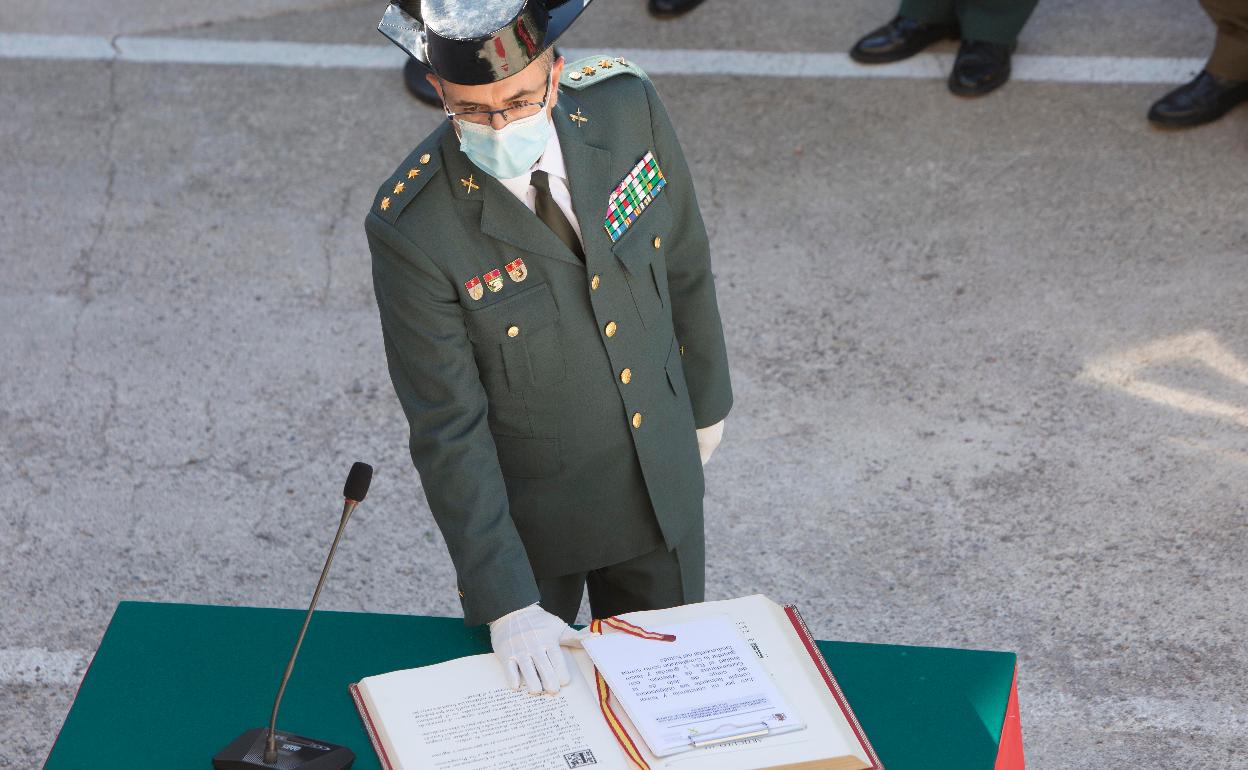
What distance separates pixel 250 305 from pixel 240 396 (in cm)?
44

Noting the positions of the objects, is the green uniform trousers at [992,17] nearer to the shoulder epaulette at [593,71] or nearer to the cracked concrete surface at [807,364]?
the cracked concrete surface at [807,364]

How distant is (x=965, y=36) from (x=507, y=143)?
3.71m

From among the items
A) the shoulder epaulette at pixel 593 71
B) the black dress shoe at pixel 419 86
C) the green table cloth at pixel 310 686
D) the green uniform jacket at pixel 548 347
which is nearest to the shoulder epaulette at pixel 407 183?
the green uniform jacket at pixel 548 347

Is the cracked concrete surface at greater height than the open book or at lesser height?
lesser

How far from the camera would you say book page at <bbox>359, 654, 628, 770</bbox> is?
73.8 inches

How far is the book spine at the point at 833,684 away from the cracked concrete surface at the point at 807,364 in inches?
47.1

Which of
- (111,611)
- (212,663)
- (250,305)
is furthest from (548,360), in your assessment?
(250,305)

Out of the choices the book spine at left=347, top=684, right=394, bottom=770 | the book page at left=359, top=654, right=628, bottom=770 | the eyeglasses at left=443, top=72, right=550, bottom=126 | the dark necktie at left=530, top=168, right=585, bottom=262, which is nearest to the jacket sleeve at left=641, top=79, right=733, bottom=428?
the dark necktie at left=530, top=168, right=585, bottom=262

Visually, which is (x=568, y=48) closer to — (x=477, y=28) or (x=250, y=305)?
(x=250, y=305)

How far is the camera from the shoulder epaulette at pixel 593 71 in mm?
2213

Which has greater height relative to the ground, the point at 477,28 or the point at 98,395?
the point at 477,28

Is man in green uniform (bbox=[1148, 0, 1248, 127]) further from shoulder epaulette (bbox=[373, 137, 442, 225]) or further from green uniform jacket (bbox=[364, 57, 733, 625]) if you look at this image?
shoulder epaulette (bbox=[373, 137, 442, 225])

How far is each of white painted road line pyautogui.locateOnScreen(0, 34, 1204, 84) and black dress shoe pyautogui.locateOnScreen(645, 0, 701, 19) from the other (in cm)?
25

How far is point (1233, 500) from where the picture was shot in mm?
3572
